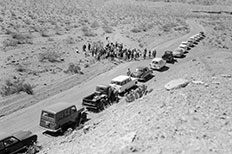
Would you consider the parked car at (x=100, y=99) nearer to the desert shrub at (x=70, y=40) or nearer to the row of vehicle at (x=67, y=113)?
the row of vehicle at (x=67, y=113)

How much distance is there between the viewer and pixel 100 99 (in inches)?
862

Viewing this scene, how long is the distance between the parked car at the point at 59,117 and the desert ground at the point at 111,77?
30.4 inches

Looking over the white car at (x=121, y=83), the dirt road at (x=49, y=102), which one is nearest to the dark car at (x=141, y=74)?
the dirt road at (x=49, y=102)

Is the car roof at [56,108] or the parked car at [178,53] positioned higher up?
the car roof at [56,108]

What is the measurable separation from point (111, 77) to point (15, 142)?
17050 millimetres

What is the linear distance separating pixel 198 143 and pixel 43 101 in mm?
16788

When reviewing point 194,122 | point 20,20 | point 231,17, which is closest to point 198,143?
point 194,122

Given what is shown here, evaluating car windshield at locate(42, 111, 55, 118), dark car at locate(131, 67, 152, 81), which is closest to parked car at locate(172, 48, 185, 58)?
dark car at locate(131, 67, 152, 81)

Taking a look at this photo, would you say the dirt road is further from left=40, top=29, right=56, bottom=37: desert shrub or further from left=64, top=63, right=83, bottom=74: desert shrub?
left=40, top=29, right=56, bottom=37: desert shrub

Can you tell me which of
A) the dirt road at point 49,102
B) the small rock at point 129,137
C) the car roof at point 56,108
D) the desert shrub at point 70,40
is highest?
the small rock at point 129,137

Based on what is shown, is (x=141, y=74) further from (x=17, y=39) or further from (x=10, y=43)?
(x=17, y=39)

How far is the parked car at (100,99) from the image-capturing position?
21359 mm

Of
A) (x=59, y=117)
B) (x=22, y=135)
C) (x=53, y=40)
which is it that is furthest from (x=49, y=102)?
(x=53, y=40)

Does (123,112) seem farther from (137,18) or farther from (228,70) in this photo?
(137,18)
